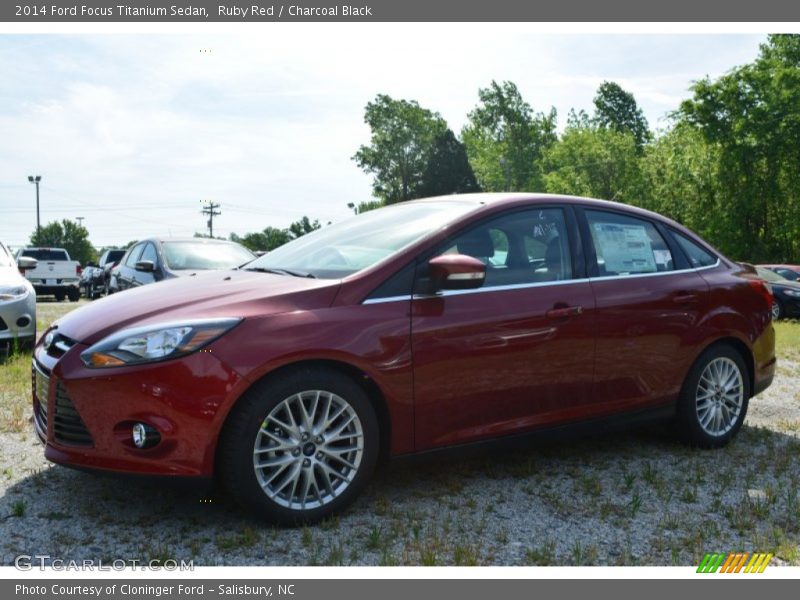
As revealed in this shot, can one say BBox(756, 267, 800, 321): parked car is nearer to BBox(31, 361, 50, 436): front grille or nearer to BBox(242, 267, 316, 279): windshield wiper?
BBox(242, 267, 316, 279): windshield wiper

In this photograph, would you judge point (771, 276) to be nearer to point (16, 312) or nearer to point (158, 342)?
point (16, 312)

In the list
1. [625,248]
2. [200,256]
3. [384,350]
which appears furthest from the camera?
[200,256]

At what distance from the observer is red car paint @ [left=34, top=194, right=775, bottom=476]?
3.42 metres

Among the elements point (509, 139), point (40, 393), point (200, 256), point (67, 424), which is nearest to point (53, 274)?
point (200, 256)

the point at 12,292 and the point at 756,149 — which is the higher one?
the point at 756,149

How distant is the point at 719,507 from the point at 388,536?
179 centimetres

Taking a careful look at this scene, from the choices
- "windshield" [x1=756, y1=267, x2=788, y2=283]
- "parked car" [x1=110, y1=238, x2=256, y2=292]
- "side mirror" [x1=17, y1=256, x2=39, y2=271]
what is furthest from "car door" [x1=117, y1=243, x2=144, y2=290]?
"windshield" [x1=756, y1=267, x2=788, y2=283]

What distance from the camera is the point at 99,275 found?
26.8m

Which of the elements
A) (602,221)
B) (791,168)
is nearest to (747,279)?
(602,221)

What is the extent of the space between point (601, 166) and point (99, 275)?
3511 cm

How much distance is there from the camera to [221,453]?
11.4 ft

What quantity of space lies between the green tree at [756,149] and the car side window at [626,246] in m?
29.8

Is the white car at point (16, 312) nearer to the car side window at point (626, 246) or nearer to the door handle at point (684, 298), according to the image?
the car side window at point (626, 246)

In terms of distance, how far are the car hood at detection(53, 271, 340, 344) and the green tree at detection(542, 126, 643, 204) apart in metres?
47.9
